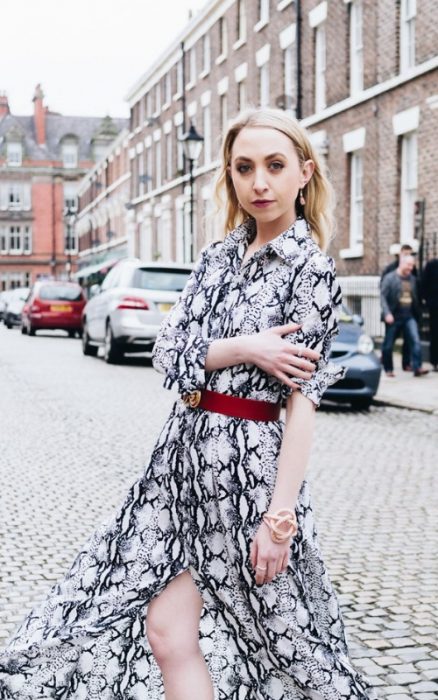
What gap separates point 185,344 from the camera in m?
2.46

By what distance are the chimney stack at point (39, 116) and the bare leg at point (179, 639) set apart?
8943 centimetres

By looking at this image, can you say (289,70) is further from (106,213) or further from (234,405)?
(106,213)

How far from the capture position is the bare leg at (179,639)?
7.93 feet

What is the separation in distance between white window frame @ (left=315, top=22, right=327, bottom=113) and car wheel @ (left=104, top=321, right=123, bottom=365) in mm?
10322

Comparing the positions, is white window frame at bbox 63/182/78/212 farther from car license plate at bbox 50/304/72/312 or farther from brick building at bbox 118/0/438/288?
car license plate at bbox 50/304/72/312

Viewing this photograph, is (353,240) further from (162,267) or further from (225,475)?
(225,475)

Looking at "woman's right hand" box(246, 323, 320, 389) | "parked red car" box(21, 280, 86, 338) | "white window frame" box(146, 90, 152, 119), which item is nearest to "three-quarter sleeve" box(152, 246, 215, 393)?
"woman's right hand" box(246, 323, 320, 389)

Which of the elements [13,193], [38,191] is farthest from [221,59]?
[13,193]

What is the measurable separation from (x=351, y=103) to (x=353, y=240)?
302 centimetres

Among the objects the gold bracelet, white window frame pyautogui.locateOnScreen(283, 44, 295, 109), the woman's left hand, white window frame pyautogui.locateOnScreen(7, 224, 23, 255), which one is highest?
white window frame pyautogui.locateOnScreen(283, 44, 295, 109)

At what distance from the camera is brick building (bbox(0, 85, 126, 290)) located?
285ft

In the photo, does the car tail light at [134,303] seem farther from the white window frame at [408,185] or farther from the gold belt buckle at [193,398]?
the gold belt buckle at [193,398]

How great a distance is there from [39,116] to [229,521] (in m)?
90.3

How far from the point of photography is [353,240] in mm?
23812
